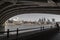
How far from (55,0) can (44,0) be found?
4.44 ft

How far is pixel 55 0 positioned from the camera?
14.4 metres

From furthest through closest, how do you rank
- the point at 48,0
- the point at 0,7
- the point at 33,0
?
the point at 0,7
the point at 33,0
the point at 48,0

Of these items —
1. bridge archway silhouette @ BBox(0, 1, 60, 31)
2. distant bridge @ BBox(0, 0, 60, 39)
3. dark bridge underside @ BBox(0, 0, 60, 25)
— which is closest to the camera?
distant bridge @ BBox(0, 0, 60, 39)

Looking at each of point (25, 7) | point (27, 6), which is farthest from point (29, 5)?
point (25, 7)

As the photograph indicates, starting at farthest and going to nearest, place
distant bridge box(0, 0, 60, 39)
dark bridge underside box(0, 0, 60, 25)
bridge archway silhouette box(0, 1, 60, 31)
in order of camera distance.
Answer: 1. bridge archway silhouette box(0, 1, 60, 31)
2. dark bridge underside box(0, 0, 60, 25)
3. distant bridge box(0, 0, 60, 39)

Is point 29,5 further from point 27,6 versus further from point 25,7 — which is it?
point 25,7

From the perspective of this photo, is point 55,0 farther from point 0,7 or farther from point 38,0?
point 0,7

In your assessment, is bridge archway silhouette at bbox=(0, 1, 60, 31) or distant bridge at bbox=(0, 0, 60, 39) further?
bridge archway silhouette at bbox=(0, 1, 60, 31)

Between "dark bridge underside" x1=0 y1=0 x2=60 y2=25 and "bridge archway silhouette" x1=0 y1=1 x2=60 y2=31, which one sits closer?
"dark bridge underside" x1=0 y1=0 x2=60 y2=25

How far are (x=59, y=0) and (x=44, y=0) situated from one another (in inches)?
72.7

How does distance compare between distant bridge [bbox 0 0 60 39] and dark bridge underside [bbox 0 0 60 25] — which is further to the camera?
dark bridge underside [bbox 0 0 60 25]

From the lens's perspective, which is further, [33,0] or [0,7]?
[0,7]

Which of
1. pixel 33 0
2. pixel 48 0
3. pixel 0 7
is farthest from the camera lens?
pixel 0 7

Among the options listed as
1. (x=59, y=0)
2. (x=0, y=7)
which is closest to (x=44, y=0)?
(x=59, y=0)
